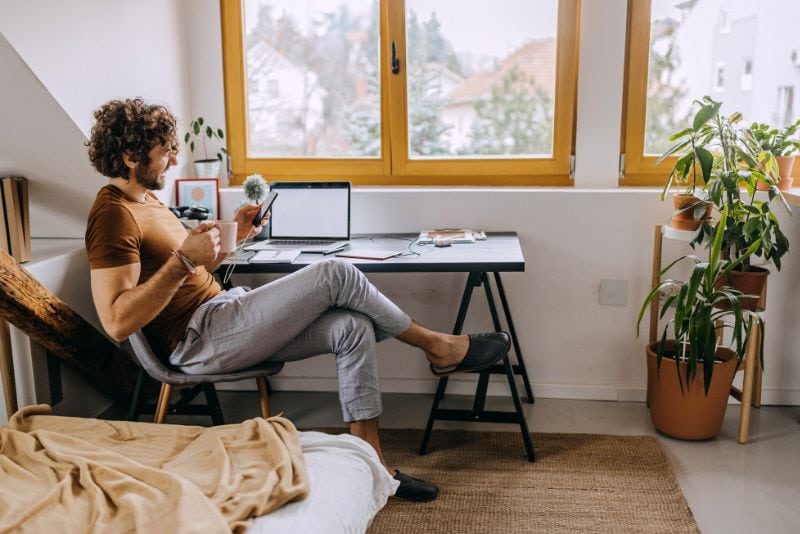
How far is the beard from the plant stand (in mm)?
1738

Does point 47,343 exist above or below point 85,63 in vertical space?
below

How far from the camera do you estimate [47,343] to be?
245 centimetres

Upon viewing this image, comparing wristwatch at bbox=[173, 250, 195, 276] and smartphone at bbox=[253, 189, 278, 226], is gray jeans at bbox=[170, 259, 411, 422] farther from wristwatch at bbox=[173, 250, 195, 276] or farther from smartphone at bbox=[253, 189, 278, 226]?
smartphone at bbox=[253, 189, 278, 226]

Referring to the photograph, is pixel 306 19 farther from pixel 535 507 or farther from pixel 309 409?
pixel 535 507

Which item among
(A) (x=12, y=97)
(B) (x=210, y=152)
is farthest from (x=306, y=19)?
(A) (x=12, y=97)

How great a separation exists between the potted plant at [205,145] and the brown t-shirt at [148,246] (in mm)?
771

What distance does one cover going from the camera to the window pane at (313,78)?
3137mm

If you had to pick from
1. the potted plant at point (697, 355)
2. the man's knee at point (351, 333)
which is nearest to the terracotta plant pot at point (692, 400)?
the potted plant at point (697, 355)

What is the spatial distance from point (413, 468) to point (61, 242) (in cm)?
159

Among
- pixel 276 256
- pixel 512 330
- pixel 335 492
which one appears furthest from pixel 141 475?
pixel 512 330

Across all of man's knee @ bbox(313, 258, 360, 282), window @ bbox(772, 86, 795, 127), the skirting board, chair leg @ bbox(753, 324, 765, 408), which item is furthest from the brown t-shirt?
window @ bbox(772, 86, 795, 127)

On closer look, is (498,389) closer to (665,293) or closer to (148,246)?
(665,293)

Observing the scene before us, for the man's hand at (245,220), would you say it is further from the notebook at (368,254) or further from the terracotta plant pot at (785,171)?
the terracotta plant pot at (785,171)

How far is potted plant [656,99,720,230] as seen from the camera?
2506 mm
